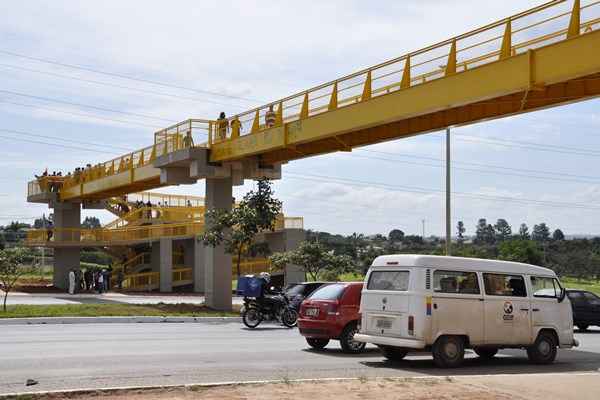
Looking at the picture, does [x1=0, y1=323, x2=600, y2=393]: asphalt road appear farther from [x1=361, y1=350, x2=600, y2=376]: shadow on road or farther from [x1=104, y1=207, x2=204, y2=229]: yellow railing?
[x1=104, y1=207, x2=204, y2=229]: yellow railing

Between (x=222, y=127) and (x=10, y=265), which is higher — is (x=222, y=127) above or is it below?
above

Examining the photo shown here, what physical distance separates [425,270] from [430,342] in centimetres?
125

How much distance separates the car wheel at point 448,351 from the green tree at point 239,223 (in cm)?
1640

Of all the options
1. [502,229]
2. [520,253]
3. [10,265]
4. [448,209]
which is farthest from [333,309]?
[502,229]

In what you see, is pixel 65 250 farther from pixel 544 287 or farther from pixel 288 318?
pixel 544 287

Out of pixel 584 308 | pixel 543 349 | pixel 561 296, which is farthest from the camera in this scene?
pixel 584 308

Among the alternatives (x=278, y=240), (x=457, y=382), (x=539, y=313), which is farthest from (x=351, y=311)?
(x=278, y=240)

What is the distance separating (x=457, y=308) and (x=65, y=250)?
37637mm

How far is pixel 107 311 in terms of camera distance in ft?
81.8

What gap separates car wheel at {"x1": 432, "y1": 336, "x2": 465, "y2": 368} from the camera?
13672mm

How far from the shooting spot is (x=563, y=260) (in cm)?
7344

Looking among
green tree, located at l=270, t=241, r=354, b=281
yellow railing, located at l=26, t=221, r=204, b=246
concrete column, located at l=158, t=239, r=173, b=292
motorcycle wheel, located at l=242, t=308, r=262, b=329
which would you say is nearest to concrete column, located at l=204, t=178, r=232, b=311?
green tree, located at l=270, t=241, r=354, b=281

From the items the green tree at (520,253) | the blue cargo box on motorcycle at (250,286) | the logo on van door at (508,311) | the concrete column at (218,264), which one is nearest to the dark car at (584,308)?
the blue cargo box on motorcycle at (250,286)

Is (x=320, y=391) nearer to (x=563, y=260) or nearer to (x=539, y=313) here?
(x=539, y=313)
